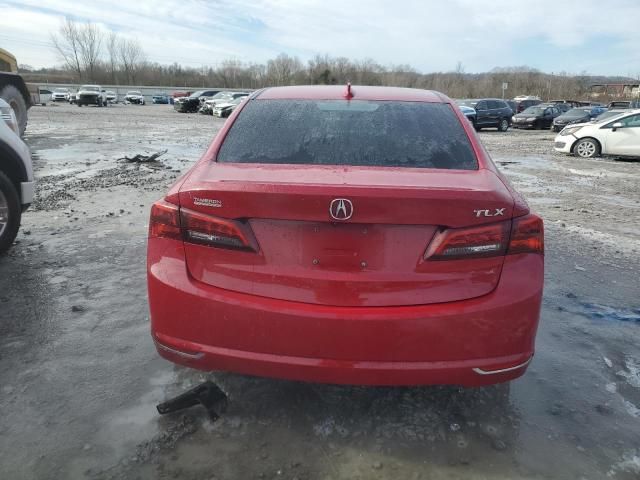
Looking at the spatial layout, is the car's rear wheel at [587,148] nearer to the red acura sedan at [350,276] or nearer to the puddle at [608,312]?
the puddle at [608,312]

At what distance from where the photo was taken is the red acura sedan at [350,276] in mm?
2074

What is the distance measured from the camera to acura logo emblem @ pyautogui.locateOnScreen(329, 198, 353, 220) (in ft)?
6.68

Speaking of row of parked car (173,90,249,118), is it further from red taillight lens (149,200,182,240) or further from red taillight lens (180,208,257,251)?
red taillight lens (180,208,257,251)

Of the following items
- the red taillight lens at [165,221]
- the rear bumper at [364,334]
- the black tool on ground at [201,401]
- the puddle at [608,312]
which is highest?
the red taillight lens at [165,221]

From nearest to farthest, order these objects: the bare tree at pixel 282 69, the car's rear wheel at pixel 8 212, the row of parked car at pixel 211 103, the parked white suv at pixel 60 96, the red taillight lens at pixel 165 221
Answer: the red taillight lens at pixel 165 221
the car's rear wheel at pixel 8 212
the row of parked car at pixel 211 103
the parked white suv at pixel 60 96
the bare tree at pixel 282 69

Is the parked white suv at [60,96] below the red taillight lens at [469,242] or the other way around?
below

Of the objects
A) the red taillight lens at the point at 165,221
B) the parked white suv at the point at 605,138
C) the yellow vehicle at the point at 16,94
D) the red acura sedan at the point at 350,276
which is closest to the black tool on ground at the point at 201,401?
the red acura sedan at the point at 350,276

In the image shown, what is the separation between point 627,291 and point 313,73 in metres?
90.3

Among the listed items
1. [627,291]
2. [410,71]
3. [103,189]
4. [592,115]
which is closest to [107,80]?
[410,71]

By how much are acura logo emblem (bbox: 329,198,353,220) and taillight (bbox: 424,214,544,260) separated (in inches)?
14.8

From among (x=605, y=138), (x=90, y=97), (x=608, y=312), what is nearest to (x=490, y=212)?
(x=608, y=312)

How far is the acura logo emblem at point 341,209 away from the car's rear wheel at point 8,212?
3832 millimetres

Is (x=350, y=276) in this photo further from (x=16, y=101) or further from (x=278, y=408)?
(x=16, y=101)

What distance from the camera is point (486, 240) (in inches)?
83.2
